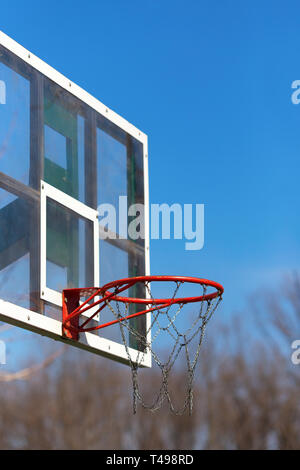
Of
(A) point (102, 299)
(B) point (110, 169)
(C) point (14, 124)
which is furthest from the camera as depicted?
(B) point (110, 169)

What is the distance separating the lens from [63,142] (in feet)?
13.6

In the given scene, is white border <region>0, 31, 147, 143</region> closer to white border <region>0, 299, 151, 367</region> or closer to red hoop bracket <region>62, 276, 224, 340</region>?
red hoop bracket <region>62, 276, 224, 340</region>

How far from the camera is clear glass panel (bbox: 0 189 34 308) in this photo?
11.7 ft

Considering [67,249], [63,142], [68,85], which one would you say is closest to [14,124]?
[63,142]

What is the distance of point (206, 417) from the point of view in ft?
53.6

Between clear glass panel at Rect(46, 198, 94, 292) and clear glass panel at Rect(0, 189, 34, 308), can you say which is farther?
clear glass panel at Rect(46, 198, 94, 292)

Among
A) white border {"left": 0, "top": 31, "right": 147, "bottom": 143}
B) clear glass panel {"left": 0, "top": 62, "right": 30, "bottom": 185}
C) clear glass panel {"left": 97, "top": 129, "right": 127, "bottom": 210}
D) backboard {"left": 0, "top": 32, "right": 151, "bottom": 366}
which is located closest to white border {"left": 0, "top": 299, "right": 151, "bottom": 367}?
backboard {"left": 0, "top": 32, "right": 151, "bottom": 366}

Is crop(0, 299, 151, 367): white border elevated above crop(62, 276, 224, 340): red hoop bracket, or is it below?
below

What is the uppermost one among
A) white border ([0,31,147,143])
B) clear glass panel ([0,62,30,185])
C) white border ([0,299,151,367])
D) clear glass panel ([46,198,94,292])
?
white border ([0,31,147,143])

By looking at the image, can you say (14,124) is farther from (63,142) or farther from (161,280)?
(161,280)

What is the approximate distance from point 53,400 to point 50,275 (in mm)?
13242

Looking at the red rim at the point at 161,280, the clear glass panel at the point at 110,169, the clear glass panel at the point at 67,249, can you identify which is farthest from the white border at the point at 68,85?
the red rim at the point at 161,280

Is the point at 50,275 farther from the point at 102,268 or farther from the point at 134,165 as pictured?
the point at 134,165

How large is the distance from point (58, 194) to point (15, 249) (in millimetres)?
451
